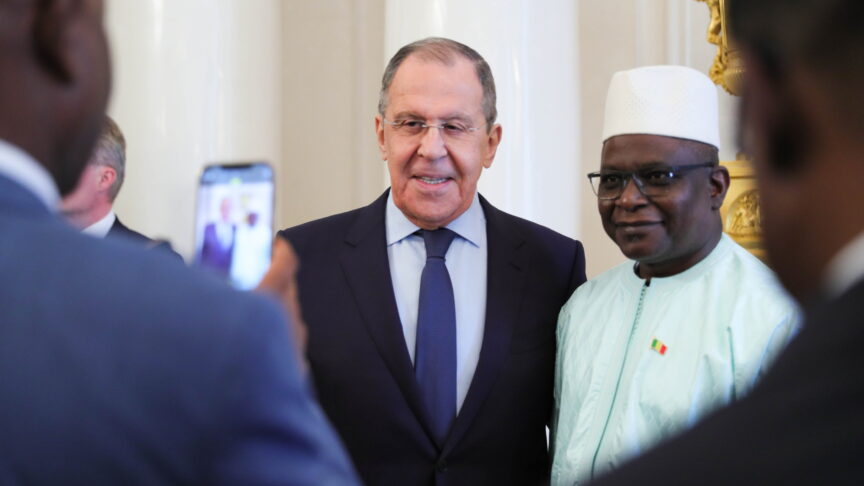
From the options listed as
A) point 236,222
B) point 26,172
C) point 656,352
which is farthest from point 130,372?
point 656,352

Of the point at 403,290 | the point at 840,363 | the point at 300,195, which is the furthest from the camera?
the point at 300,195

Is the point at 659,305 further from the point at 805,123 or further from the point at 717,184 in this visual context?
the point at 805,123

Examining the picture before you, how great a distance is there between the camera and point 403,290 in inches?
107

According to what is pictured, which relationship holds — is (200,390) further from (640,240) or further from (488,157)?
(488,157)

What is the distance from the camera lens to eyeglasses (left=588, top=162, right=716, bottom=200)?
7.94ft

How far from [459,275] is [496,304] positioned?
0.13m

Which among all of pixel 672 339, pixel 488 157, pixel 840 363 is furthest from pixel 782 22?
pixel 488 157

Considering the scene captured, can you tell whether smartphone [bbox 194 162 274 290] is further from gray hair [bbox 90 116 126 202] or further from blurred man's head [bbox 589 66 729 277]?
gray hair [bbox 90 116 126 202]

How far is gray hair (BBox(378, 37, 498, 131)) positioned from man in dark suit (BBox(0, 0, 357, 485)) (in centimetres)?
203

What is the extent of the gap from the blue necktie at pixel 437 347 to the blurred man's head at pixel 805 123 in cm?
182

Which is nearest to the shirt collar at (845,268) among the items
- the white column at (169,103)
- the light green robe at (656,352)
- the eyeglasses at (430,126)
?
the light green robe at (656,352)

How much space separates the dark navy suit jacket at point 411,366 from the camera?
2518 millimetres

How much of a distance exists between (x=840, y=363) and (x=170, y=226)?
3.61 meters

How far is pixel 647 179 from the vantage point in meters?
2.44
